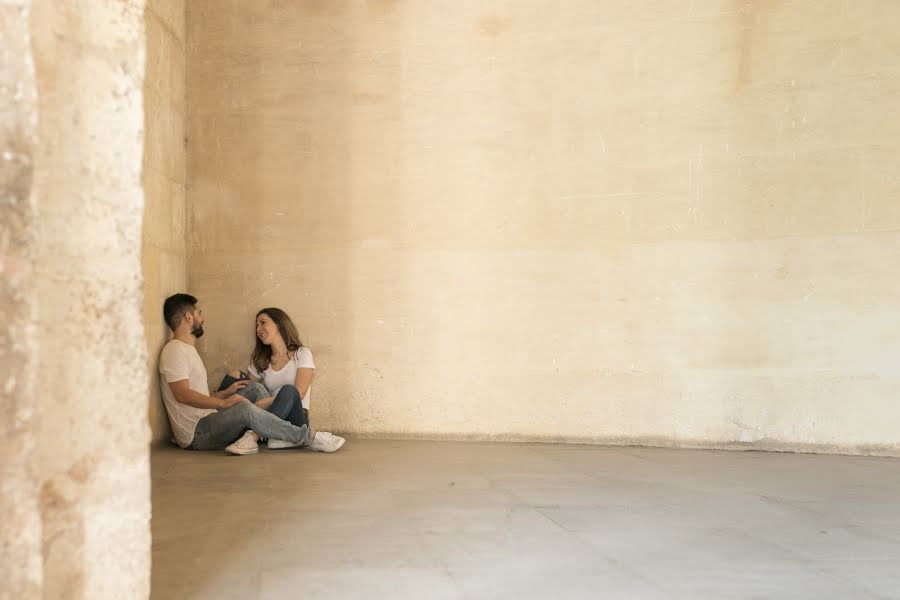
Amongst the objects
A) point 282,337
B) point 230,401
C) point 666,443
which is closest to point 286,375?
point 282,337

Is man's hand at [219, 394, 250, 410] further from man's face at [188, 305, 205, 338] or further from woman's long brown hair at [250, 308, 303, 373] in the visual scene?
man's face at [188, 305, 205, 338]

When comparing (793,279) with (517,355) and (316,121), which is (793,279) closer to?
(517,355)

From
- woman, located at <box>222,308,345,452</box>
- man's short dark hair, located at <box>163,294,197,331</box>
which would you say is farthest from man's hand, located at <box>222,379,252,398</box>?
man's short dark hair, located at <box>163,294,197,331</box>

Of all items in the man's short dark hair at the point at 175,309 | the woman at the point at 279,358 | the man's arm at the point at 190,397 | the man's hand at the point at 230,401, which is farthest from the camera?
the woman at the point at 279,358

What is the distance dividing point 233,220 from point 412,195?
1441 millimetres

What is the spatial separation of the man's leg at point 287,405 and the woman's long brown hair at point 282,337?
506mm

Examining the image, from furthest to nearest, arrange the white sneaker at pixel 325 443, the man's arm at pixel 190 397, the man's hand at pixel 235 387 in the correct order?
the man's hand at pixel 235 387, the man's arm at pixel 190 397, the white sneaker at pixel 325 443

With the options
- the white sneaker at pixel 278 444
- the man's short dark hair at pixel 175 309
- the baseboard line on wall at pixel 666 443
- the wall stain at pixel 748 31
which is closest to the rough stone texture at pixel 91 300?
the white sneaker at pixel 278 444

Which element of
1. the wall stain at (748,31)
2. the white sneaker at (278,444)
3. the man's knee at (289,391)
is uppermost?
the wall stain at (748,31)

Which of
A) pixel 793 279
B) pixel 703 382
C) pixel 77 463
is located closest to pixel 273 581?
pixel 77 463

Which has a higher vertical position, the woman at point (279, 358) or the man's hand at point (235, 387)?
the woman at point (279, 358)

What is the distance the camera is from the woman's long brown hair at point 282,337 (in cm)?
631

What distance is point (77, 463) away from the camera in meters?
1.91

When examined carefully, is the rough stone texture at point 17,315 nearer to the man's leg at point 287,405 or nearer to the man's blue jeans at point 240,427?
the man's blue jeans at point 240,427
